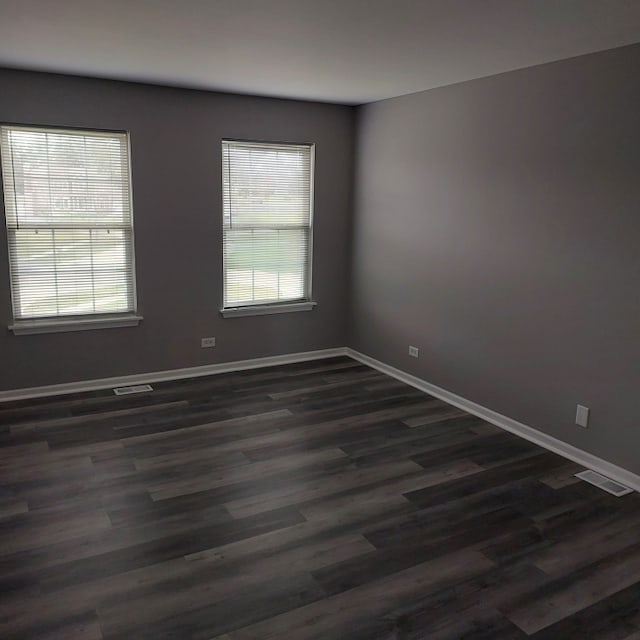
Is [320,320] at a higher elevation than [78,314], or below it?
below

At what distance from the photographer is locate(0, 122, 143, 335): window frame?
429cm

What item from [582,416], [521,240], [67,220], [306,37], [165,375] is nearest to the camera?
[306,37]

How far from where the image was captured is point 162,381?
505 centimetres

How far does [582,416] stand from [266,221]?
3.14 meters

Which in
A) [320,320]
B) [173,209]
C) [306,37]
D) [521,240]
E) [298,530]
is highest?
[306,37]

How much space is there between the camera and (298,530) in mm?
2865

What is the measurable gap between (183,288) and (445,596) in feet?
11.3

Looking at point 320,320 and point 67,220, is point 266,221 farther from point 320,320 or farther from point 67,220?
point 67,220

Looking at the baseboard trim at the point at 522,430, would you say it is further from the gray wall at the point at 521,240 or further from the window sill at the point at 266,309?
the window sill at the point at 266,309

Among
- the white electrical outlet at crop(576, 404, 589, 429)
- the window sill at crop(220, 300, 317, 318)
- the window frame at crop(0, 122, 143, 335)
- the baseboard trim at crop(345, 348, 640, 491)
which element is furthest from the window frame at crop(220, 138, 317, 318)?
the white electrical outlet at crop(576, 404, 589, 429)

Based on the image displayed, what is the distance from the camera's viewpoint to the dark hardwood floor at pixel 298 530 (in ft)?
7.47

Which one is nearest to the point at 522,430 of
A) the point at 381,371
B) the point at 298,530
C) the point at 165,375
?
the point at 381,371

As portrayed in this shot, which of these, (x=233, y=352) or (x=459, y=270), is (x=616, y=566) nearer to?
(x=459, y=270)

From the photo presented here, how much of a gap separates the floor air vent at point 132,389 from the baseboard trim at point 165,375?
0.22ft
